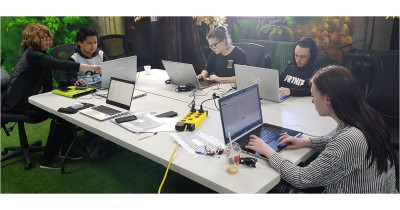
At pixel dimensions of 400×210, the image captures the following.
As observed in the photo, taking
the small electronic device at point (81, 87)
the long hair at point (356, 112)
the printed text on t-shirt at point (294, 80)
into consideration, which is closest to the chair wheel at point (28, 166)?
the small electronic device at point (81, 87)

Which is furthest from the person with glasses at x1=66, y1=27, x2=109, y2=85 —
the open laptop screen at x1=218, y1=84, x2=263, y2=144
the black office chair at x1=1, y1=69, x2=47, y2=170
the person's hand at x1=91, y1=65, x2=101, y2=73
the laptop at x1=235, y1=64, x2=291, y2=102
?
the open laptop screen at x1=218, y1=84, x2=263, y2=144

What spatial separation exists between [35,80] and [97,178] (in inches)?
41.8

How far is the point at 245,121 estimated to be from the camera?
6.12ft

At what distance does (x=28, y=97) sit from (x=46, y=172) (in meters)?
0.68

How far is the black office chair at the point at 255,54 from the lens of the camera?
10.7ft

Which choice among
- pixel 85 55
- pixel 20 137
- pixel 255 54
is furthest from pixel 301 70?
pixel 20 137

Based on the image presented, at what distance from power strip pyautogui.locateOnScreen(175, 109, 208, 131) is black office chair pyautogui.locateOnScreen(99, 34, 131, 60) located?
89.5 inches

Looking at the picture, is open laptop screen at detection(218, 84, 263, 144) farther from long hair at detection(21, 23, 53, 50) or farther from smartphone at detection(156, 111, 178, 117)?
long hair at detection(21, 23, 53, 50)

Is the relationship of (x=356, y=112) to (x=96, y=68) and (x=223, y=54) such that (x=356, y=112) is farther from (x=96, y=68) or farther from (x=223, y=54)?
(x=96, y=68)

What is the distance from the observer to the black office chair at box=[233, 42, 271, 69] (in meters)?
3.27

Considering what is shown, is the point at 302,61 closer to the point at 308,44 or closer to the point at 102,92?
the point at 308,44

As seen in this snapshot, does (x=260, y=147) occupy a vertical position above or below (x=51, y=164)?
above

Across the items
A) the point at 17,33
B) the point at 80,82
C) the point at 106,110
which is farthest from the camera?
the point at 17,33

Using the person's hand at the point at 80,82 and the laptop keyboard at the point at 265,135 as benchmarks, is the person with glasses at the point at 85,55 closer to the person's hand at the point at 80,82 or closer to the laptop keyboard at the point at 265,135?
the person's hand at the point at 80,82
